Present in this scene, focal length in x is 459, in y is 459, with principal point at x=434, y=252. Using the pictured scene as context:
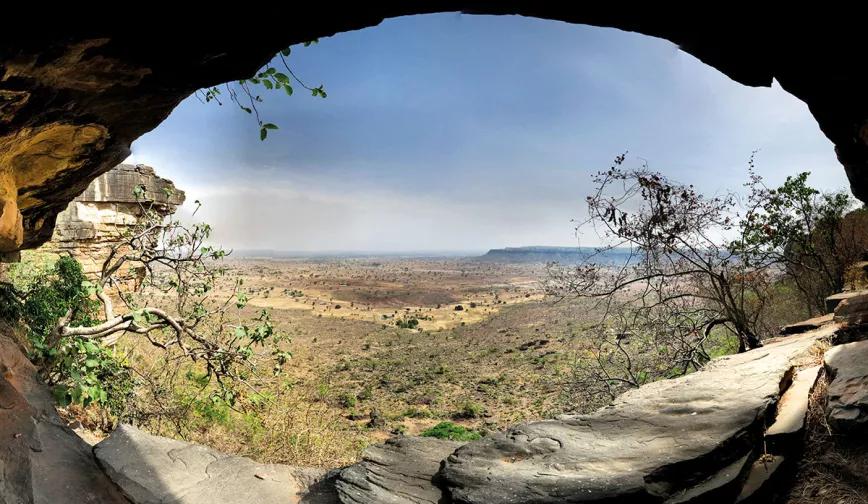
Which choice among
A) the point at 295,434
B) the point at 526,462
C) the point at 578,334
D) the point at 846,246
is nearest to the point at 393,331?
the point at 578,334

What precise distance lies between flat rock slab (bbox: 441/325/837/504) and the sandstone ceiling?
2.37 metres

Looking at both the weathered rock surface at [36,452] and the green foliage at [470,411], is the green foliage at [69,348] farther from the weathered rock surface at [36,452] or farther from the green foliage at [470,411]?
the green foliage at [470,411]

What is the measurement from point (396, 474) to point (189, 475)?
→ 2227 millimetres

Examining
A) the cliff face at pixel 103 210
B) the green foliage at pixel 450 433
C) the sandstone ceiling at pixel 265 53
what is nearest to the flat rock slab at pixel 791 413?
the sandstone ceiling at pixel 265 53

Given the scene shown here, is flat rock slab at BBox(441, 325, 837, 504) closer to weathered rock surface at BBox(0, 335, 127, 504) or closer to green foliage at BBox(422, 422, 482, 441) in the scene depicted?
weathered rock surface at BBox(0, 335, 127, 504)

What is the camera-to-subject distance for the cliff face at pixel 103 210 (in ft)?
36.1

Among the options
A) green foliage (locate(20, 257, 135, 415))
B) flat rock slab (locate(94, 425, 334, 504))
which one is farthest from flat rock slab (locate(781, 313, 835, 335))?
green foliage (locate(20, 257, 135, 415))

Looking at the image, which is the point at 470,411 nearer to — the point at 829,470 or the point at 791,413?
the point at 791,413

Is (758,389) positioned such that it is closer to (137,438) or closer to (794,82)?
(794,82)

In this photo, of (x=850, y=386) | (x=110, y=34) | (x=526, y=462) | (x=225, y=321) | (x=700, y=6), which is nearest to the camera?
(x=110, y=34)

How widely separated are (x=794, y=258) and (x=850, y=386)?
8.39 metres

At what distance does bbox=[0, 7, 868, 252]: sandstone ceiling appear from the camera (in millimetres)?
2857

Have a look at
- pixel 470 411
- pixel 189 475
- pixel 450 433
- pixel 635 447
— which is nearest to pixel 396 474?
pixel 189 475

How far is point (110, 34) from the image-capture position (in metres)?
2.83
